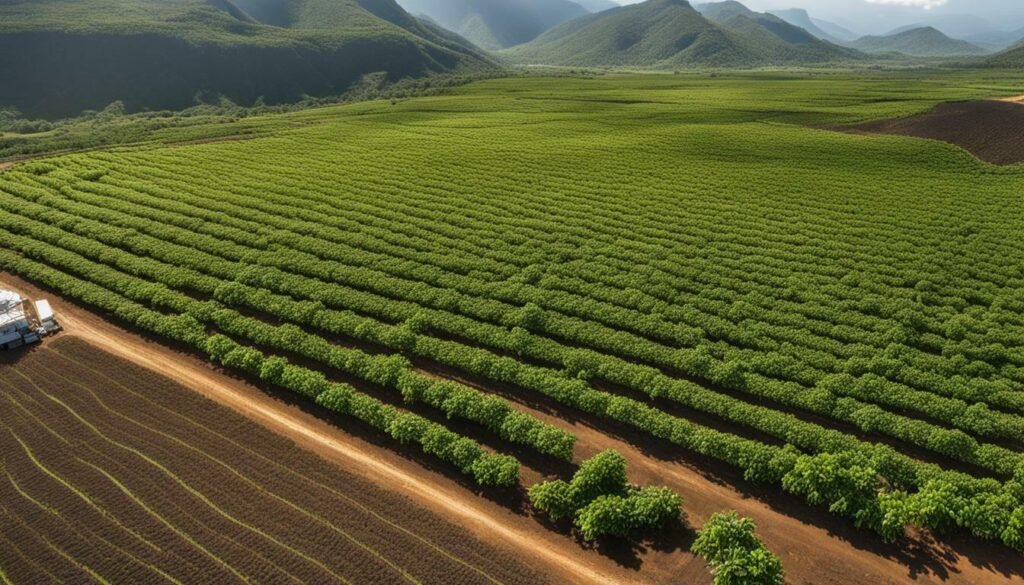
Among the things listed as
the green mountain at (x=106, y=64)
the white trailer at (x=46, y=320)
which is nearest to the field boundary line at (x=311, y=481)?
the white trailer at (x=46, y=320)

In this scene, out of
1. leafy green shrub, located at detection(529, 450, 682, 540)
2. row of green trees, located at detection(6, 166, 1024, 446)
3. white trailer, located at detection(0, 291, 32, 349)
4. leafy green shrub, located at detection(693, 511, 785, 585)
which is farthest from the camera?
white trailer, located at detection(0, 291, 32, 349)

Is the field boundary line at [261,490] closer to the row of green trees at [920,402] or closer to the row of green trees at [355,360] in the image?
the row of green trees at [355,360]

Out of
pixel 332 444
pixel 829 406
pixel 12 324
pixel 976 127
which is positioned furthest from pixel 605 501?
pixel 976 127

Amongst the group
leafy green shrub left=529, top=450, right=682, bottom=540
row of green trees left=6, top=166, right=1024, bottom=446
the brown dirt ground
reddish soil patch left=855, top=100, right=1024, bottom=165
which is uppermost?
reddish soil patch left=855, top=100, right=1024, bottom=165

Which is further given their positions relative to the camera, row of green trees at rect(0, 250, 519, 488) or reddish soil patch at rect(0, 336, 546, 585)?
row of green trees at rect(0, 250, 519, 488)

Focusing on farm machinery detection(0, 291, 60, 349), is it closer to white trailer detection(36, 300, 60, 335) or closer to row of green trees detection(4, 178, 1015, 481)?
white trailer detection(36, 300, 60, 335)

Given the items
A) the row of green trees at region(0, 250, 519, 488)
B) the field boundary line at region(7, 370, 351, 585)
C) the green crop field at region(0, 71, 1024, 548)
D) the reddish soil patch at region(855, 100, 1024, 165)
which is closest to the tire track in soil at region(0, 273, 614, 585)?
the row of green trees at region(0, 250, 519, 488)

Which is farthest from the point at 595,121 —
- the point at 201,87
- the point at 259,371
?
the point at 201,87

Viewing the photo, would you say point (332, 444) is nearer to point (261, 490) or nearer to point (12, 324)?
point (261, 490)
